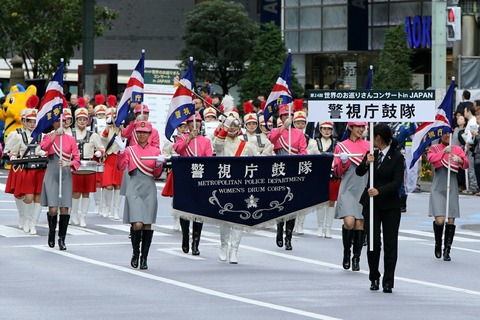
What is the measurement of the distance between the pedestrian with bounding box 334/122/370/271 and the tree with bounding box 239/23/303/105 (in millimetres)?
22862

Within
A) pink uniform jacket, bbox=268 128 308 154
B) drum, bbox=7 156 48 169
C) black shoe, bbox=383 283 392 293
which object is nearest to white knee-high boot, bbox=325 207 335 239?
pink uniform jacket, bbox=268 128 308 154

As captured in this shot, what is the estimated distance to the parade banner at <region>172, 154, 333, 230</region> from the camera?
1681cm

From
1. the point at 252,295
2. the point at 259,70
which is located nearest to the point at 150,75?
the point at 259,70

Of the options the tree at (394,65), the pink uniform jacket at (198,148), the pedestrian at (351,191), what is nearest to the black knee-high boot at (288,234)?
the pink uniform jacket at (198,148)

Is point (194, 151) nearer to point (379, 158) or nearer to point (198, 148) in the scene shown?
point (198, 148)

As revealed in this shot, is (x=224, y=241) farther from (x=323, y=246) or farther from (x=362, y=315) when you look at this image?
(x=362, y=315)

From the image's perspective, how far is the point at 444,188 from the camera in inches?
728

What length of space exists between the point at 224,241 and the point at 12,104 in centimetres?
974

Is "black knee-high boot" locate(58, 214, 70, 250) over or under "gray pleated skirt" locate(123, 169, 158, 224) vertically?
under

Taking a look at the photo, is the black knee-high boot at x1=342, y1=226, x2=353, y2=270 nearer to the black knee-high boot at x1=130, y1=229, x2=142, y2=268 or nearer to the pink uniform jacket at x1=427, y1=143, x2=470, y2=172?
the pink uniform jacket at x1=427, y1=143, x2=470, y2=172

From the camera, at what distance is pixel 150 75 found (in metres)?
34.6

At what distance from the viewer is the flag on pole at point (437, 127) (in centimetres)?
1861

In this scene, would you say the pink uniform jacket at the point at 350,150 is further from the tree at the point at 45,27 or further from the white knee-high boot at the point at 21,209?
the tree at the point at 45,27

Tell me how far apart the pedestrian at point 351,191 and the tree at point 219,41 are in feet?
109
